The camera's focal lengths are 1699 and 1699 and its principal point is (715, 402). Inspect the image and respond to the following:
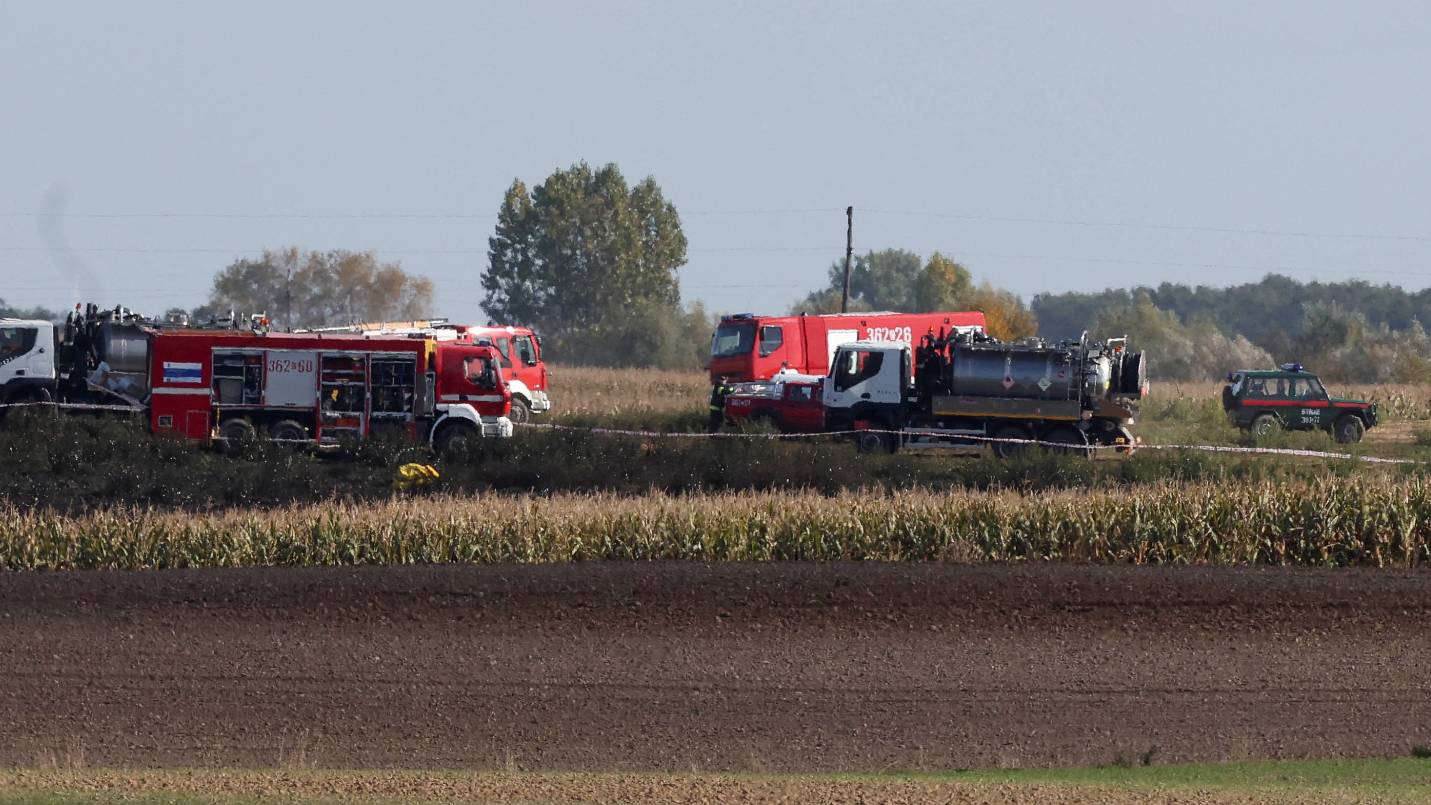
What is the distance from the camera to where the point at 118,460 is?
31609 millimetres

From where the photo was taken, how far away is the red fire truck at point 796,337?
46.2m

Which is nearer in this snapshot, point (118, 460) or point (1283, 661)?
point (1283, 661)

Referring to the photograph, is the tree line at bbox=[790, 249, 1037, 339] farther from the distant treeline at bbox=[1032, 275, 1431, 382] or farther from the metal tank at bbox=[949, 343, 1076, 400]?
the metal tank at bbox=[949, 343, 1076, 400]

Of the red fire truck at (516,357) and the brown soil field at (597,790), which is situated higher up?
the red fire truck at (516,357)

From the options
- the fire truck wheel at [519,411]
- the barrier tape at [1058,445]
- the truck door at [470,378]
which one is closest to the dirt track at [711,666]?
the barrier tape at [1058,445]

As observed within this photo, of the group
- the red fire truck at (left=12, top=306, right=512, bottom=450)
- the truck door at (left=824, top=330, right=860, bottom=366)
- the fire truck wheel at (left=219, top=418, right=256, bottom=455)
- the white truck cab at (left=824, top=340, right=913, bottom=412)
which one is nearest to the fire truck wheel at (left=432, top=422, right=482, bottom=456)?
the red fire truck at (left=12, top=306, right=512, bottom=450)

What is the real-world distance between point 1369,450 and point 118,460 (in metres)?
26.1

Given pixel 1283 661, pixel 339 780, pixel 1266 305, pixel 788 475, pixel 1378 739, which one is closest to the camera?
pixel 339 780

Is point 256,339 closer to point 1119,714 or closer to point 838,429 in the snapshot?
point 838,429

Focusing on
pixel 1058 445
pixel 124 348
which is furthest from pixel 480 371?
pixel 1058 445

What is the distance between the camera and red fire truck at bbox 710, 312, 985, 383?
4622 centimetres

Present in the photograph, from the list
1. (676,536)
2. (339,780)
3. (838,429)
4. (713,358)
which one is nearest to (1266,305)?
(713,358)

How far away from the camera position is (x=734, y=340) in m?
46.9

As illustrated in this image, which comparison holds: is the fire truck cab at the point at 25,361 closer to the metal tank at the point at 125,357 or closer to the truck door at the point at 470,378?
the metal tank at the point at 125,357
